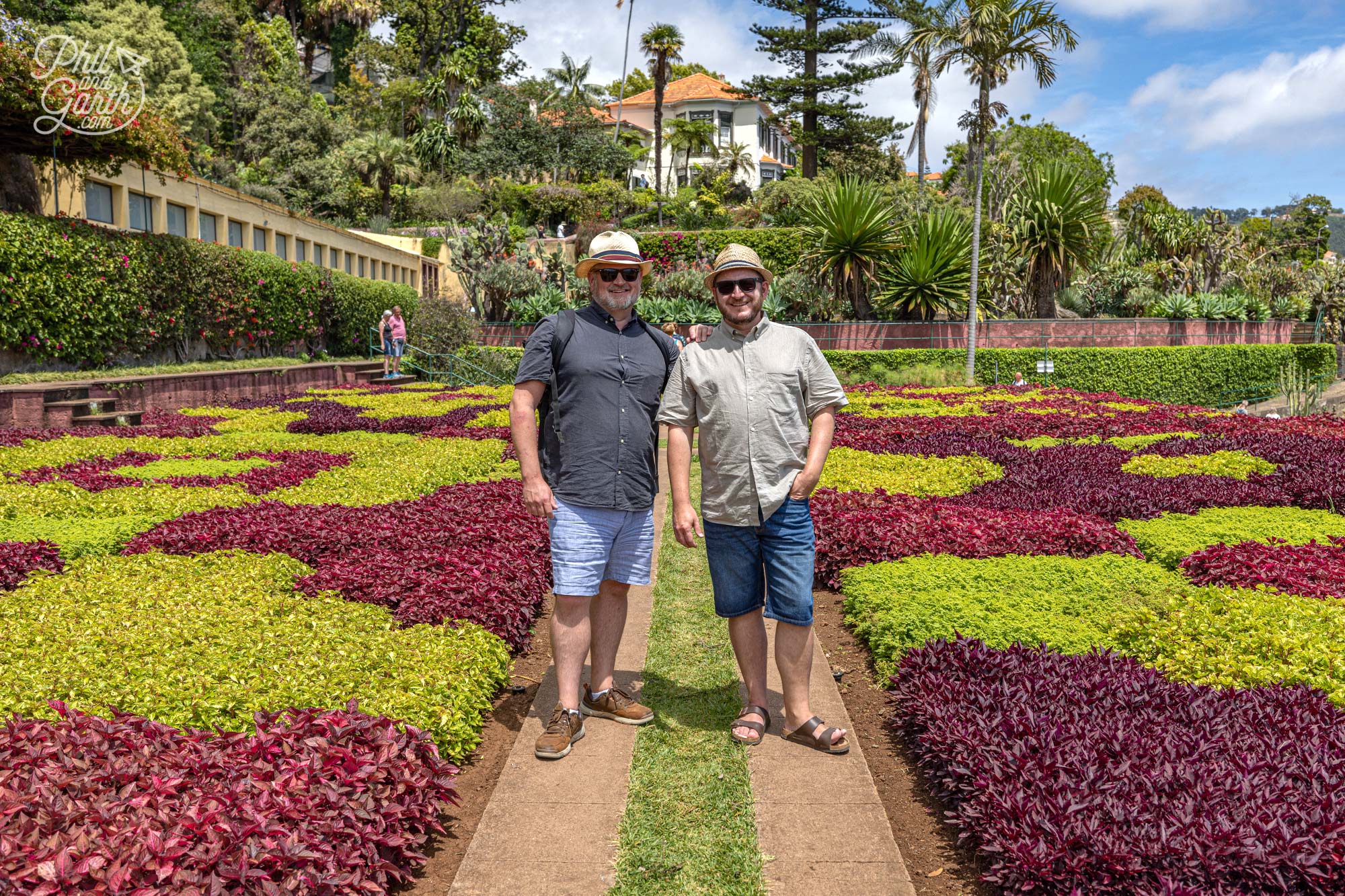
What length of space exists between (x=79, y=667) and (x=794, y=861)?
2973 millimetres

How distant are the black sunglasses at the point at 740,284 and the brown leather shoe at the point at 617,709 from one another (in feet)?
6.12

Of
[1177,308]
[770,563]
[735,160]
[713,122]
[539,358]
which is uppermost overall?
[713,122]

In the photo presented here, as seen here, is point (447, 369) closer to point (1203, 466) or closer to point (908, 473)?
point (908, 473)

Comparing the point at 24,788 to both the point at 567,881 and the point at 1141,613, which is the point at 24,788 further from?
the point at 1141,613

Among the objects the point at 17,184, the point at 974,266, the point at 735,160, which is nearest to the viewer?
the point at 17,184

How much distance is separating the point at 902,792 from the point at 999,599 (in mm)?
1843

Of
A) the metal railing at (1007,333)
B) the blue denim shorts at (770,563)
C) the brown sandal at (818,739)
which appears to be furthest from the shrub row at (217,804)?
the metal railing at (1007,333)

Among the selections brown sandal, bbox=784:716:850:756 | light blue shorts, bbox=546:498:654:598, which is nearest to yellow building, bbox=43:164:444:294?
light blue shorts, bbox=546:498:654:598

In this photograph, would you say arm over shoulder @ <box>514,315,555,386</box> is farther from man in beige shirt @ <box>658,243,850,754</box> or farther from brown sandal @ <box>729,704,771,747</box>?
brown sandal @ <box>729,704,771,747</box>

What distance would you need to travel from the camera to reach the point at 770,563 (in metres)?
4.07

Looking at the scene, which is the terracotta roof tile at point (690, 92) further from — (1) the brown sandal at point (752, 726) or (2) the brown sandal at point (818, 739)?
(2) the brown sandal at point (818, 739)

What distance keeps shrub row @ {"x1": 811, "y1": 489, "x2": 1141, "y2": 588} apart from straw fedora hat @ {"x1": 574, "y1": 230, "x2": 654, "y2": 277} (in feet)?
10.1

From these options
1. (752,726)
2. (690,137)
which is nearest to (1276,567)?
(752,726)

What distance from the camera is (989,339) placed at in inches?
1187
